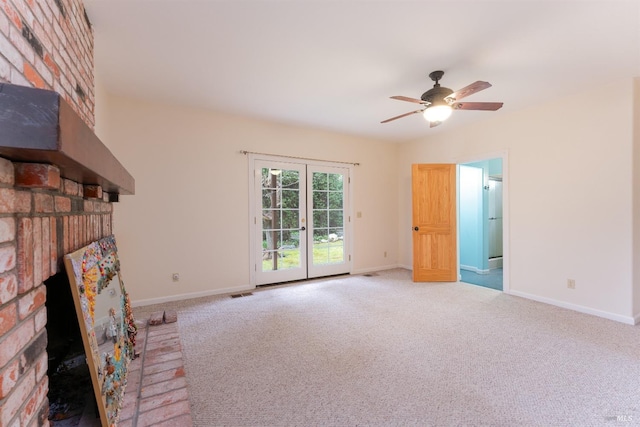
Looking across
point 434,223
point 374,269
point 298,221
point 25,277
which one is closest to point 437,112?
point 434,223

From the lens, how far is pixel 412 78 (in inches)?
113

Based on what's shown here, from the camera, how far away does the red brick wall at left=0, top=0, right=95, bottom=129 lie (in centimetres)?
81

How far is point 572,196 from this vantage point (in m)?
3.31

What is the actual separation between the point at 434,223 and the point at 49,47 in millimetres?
4788

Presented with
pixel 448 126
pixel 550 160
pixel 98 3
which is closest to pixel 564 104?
pixel 550 160

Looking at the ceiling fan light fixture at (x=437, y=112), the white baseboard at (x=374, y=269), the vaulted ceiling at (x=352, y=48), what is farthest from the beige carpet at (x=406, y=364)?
the vaulted ceiling at (x=352, y=48)

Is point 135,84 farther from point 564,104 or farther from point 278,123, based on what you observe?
point 564,104

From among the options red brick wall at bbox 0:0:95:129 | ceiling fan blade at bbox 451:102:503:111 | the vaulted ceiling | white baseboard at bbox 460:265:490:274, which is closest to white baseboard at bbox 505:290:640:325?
white baseboard at bbox 460:265:490:274

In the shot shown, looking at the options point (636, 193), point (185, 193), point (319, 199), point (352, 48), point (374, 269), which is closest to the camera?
point (352, 48)

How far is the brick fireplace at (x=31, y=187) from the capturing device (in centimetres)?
59

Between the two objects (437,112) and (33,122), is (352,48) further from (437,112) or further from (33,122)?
(33,122)

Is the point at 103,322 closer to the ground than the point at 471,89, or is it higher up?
closer to the ground

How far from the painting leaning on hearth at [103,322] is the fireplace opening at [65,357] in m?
0.06

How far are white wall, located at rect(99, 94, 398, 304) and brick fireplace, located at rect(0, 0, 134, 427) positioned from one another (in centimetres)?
245
